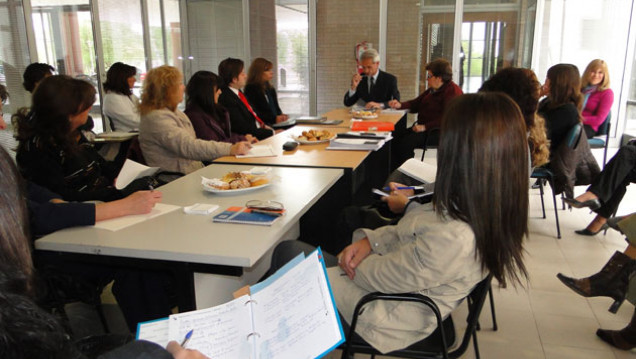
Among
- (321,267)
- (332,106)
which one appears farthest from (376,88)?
(321,267)

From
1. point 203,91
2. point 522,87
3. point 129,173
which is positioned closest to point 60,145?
point 129,173

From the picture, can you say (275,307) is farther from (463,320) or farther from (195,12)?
(195,12)

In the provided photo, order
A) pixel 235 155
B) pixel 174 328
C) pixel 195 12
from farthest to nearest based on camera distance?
pixel 195 12, pixel 235 155, pixel 174 328

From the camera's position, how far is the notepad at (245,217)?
5.40ft

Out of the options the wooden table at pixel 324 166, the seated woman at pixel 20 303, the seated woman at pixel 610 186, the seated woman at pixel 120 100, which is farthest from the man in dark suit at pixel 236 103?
the seated woman at pixel 20 303

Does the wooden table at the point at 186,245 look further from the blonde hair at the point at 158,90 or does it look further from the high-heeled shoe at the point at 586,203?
the high-heeled shoe at the point at 586,203

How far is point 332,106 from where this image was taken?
815 cm

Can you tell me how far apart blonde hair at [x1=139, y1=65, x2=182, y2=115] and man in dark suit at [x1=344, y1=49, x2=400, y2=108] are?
2.94 m

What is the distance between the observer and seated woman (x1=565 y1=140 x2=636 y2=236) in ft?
11.2

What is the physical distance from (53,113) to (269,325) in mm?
1917

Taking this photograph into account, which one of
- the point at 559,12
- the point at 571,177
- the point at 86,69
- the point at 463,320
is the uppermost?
the point at 559,12

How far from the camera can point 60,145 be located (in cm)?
234

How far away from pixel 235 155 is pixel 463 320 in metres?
1.55

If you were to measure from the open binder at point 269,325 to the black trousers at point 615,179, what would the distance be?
3.20 m
